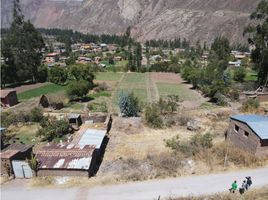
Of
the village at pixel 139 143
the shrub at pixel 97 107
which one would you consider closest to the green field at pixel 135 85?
the village at pixel 139 143

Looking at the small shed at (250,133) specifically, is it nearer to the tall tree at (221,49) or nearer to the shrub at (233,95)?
the shrub at (233,95)

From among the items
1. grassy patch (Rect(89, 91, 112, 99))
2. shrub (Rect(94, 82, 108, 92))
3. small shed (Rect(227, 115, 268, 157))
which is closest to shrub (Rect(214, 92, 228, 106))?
small shed (Rect(227, 115, 268, 157))

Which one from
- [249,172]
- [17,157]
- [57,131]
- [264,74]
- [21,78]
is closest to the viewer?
[249,172]

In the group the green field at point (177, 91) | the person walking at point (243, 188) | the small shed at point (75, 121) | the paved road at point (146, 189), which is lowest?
the green field at point (177, 91)

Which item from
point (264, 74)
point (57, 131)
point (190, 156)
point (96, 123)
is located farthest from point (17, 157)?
point (264, 74)

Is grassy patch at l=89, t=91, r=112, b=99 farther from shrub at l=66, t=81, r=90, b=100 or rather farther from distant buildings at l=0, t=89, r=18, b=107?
distant buildings at l=0, t=89, r=18, b=107

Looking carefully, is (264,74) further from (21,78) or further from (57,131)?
(21,78)
